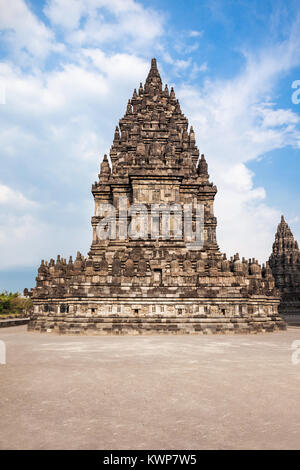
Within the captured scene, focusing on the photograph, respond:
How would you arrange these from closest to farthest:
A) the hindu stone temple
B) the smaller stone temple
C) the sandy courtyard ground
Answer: the sandy courtyard ground, the hindu stone temple, the smaller stone temple

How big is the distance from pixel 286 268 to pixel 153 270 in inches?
2157

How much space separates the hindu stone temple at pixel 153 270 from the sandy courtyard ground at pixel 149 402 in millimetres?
8802

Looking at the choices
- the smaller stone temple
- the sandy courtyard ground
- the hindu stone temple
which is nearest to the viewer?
the sandy courtyard ground

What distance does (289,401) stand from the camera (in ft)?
20.2

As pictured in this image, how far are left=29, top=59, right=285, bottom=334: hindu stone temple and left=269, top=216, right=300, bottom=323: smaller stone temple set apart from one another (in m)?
39.6

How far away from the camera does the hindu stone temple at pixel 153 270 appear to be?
19719 millimetres

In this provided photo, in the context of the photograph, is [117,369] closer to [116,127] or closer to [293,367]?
[293,367]

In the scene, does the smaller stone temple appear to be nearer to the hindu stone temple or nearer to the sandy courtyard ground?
the hindu stone temple

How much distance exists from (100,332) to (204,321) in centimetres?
646

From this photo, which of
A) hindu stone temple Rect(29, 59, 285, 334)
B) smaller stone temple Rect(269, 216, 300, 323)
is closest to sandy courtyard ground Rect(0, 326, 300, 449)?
hindu stone temple Rect(29, 59, 285, 334)

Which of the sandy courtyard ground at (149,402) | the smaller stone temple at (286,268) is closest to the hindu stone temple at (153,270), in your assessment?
the sandy courtyard ground at (149,402)

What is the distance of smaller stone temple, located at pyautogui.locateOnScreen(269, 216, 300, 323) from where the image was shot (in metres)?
61.5
